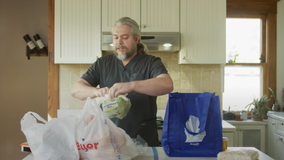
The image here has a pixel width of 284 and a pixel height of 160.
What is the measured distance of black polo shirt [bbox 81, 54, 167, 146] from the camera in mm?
1635

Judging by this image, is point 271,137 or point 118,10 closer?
point 118,10

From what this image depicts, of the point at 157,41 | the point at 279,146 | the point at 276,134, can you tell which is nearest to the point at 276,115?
the point at 276,134

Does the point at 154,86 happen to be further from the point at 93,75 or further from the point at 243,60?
the point at 243,60

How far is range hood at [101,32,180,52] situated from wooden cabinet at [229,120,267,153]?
1353 millimetres

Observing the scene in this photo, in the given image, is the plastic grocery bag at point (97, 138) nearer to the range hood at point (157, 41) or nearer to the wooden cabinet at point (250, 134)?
the range hood at point (157, 41)

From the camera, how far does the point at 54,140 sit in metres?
0.95

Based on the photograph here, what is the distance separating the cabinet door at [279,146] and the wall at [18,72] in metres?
3.35

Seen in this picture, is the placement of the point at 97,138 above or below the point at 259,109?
above

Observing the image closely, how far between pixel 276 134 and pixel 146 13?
221cm

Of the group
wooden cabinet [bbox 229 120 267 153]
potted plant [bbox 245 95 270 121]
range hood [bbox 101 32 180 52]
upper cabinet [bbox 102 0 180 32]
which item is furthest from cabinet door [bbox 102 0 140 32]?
potted plant [bbox 245 95 270 121]

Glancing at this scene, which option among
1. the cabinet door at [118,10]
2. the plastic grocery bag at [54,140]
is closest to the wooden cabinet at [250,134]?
the cabinet door at [118,10]

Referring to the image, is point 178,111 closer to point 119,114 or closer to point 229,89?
point 119,114

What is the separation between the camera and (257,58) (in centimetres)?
376

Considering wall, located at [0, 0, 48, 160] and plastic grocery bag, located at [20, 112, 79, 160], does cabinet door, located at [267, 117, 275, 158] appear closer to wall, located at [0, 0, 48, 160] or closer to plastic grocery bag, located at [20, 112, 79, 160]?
plastic grocery bag, located at [20, 112, 79, 160]
